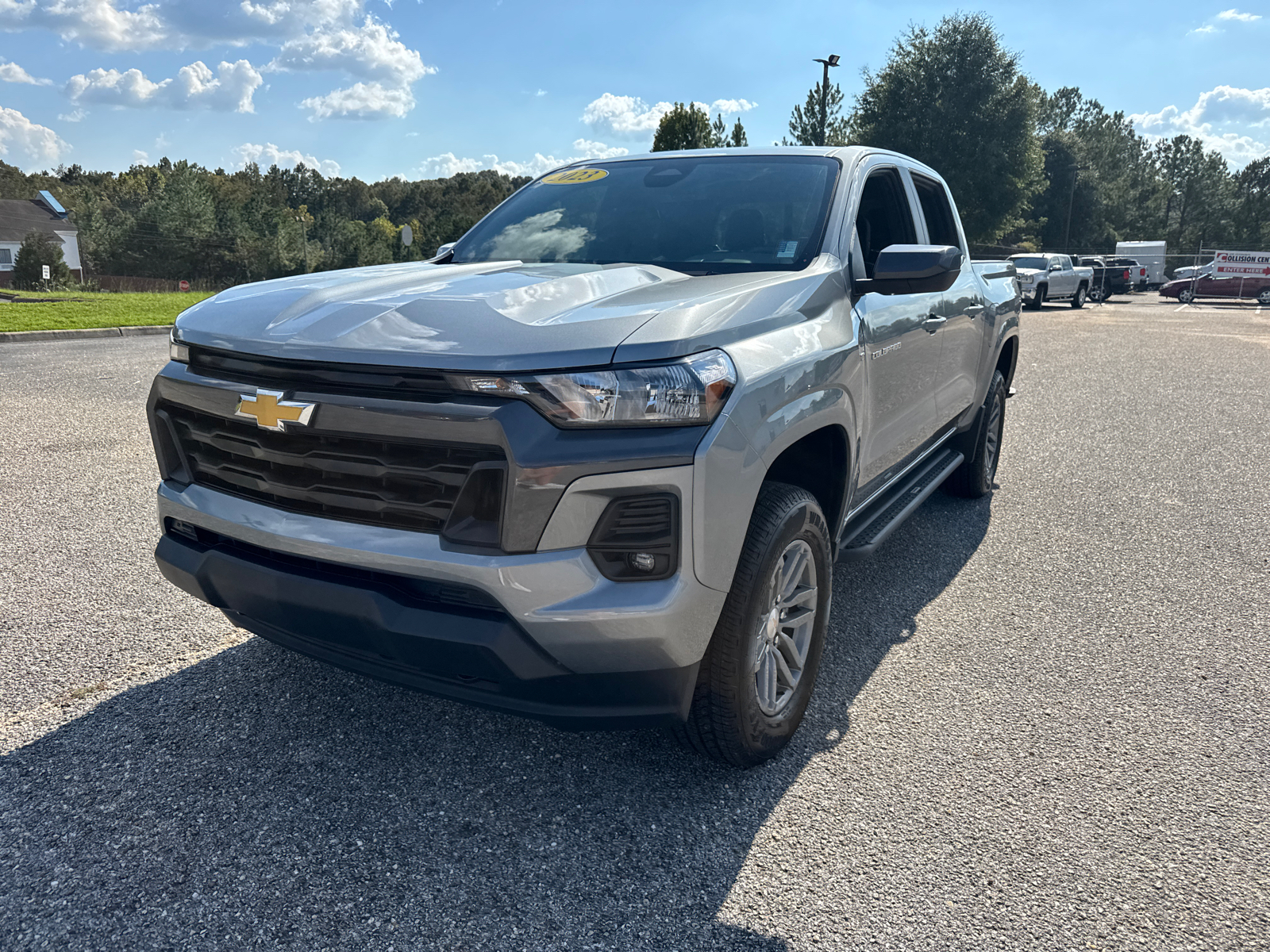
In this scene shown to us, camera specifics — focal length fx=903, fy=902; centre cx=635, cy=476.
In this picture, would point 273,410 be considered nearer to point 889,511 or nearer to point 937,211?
point 889,511

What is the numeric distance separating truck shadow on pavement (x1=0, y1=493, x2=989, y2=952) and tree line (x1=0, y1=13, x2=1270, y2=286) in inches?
192

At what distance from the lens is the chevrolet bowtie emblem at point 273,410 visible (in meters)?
2.24

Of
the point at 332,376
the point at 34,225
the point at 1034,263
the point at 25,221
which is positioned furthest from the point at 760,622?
the point at 25,221

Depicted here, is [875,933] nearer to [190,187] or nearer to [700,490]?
[700,490]

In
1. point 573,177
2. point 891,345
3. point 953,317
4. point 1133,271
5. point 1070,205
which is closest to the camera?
point 891,345

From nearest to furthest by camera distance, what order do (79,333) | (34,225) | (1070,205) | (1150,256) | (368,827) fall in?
(368,827) → (79,333) → (1150,256) → (1070,205) → (34,225)

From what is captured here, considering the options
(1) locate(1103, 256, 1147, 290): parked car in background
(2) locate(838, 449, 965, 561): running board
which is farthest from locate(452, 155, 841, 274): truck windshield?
(1) locate(1103, 256, 1147, 290): parked car in background

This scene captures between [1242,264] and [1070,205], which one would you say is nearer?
[1242,264]

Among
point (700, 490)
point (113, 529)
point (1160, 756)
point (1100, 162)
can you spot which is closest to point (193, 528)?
point (700, 490)

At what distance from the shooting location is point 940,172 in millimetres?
39625

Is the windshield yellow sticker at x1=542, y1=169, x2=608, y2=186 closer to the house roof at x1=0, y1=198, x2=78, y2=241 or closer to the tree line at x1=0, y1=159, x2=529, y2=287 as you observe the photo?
the tree line at x1=0, y1=159, x2=529, y2=287

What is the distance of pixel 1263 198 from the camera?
3364 inches

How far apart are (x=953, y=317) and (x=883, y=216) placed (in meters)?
0.67

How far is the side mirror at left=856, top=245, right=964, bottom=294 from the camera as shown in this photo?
300 cm
